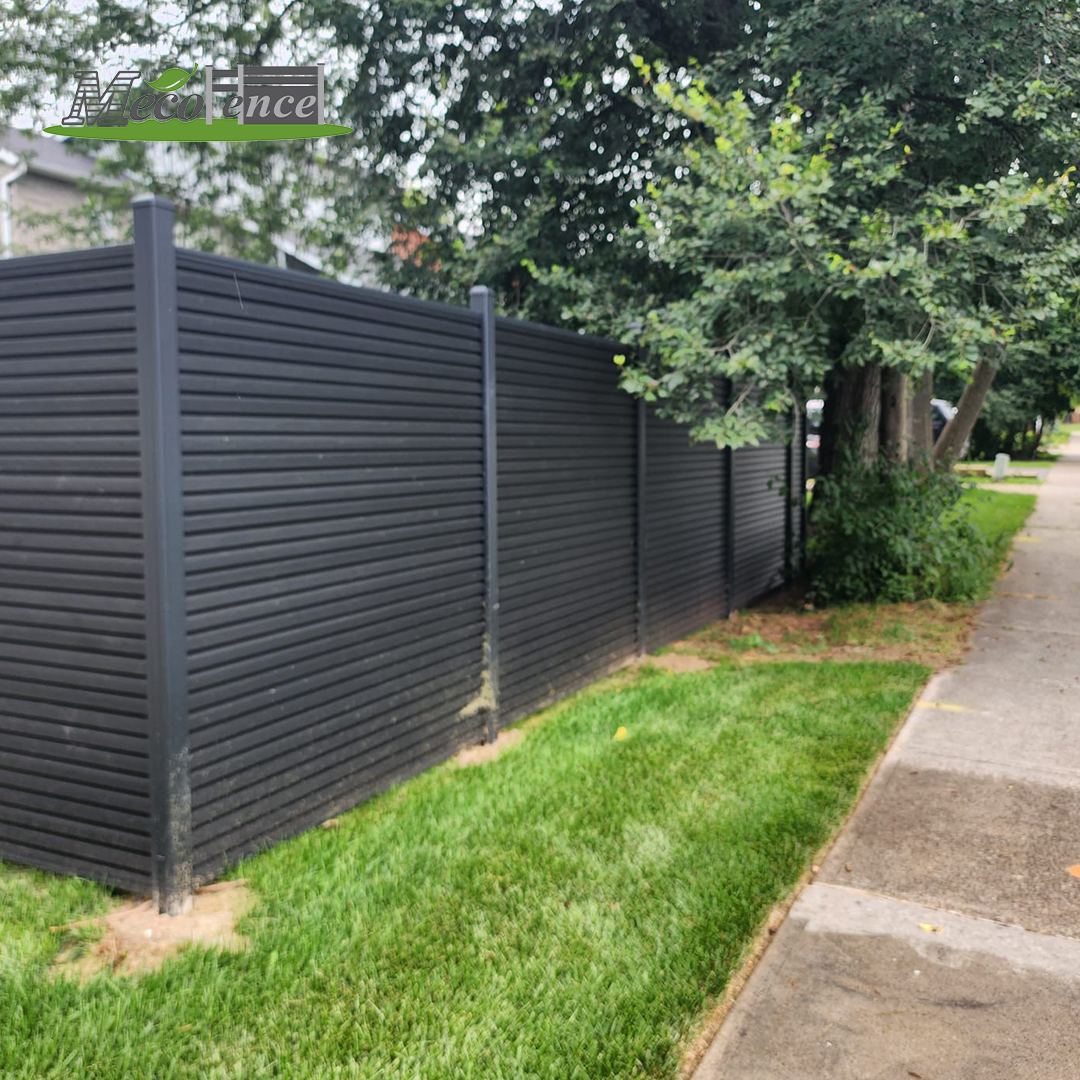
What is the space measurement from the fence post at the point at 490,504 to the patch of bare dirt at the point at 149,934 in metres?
1.96

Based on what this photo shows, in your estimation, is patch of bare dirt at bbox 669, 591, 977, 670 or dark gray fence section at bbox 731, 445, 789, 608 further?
dark gray fence section at bbox 731, 445, 789, 608

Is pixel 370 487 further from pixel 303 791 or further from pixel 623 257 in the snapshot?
pixel 623 257

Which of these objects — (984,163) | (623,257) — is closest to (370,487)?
(623,257)

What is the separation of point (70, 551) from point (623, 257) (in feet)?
18.5

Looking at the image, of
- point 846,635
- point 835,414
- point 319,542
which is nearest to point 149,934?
point 319,542

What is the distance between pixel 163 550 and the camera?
3.29m

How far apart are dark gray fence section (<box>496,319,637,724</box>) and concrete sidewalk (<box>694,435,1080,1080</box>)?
6.43 feet

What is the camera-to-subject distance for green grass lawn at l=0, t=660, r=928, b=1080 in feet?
8.79

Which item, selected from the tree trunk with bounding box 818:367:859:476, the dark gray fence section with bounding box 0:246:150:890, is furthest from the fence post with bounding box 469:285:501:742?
the tree trunk with bounding box 818:367:859:476

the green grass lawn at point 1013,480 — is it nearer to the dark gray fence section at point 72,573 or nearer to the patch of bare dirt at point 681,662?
the patch of bare dirt at point 681,662

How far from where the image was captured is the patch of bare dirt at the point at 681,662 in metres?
6.98

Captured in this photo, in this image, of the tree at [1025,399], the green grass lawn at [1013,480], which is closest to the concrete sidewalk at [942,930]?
the tree at [1025,399]

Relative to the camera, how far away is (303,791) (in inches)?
160

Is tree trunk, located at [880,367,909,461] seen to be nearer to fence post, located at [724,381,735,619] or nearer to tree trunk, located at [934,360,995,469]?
fence post, located at [724,381,735,619]
